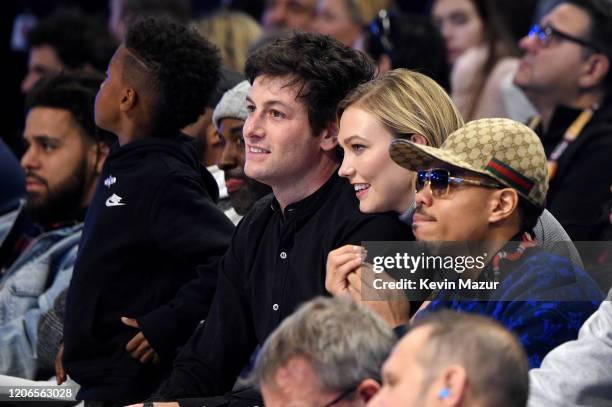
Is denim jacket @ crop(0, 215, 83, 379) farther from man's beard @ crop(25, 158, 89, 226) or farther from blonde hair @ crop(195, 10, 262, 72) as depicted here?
blonde hair @ crop(195, 10, 262, 72)

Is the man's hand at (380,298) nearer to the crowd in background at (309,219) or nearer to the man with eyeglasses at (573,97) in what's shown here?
the crowd in background at (309,219)

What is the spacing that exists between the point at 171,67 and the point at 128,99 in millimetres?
211

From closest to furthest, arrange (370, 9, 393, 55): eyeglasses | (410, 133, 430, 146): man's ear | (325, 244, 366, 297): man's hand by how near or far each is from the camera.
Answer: (325, 244, 366, 297): man's hand < (410, 133, 430, 146): man's ear < (370, 9, 393, 55): eyeglasses

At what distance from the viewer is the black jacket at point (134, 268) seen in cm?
430

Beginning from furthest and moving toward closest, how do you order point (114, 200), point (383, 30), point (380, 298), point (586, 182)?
1. point (383, 30)
2. point (586, 182)
3. point (114, 200)
4. point (380, 298)

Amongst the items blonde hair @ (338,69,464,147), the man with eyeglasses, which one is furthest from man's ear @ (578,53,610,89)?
blonde hair @ (338,69,464,147)

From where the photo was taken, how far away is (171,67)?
4598mm

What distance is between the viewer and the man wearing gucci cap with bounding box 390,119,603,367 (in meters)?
3.23

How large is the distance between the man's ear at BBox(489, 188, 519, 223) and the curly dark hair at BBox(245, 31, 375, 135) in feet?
2.67

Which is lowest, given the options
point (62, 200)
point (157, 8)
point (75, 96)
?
point (62, 200)

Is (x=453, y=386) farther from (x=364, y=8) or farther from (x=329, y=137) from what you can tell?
(x=364, y=8)

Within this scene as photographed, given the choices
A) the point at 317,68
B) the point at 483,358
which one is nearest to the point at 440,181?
the point at 317,68

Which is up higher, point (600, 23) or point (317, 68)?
point (317, 68)

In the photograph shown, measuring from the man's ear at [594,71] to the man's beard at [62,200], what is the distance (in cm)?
246
